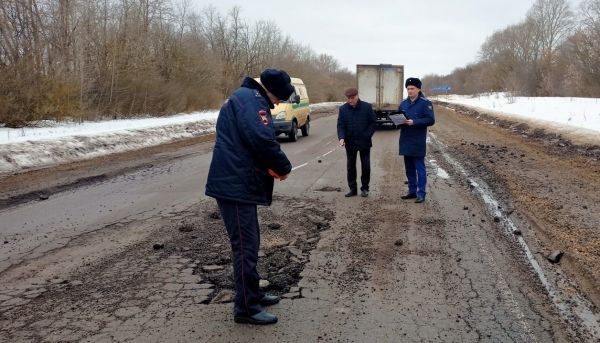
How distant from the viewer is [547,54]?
73.6 m

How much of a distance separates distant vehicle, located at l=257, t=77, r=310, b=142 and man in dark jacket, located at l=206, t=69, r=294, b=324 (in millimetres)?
12072

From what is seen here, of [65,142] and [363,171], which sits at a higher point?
[65,142]

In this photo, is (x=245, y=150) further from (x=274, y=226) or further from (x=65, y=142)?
(x=65, y=142)

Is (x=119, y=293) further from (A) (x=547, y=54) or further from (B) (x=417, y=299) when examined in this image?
(A) (x=547, y=54)

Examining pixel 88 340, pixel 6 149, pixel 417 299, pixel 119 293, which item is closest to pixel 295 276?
pixel 417 299

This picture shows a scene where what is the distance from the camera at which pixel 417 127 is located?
25.3 feet

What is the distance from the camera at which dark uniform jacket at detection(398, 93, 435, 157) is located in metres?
7.62

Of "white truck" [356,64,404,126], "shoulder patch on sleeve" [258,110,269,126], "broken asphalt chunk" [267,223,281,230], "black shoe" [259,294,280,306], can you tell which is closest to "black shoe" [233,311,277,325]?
"black shoe" [259,294,280,306]

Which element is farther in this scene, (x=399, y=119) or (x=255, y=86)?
(x=399, y=119)

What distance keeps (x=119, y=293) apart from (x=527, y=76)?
200 ft

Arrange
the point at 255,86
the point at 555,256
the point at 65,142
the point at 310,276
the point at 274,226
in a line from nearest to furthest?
1. the point at 255,86
2. the point at 310,276
3. the point at 555,256
4. the point at 274,226
5. the point at 65,142

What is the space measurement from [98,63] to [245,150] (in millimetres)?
24253

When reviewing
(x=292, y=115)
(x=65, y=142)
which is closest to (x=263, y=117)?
(x=65, y=142)

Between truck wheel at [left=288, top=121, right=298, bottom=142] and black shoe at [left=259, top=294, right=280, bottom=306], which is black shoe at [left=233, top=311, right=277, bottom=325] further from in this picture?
truck wheel at [left=288, top=121, right=298, bottom=142]
